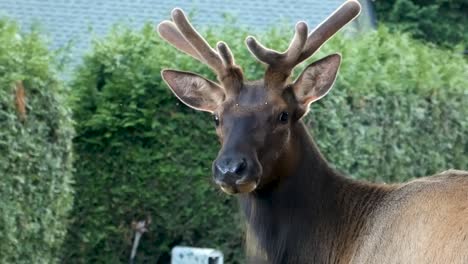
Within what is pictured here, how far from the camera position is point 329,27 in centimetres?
795

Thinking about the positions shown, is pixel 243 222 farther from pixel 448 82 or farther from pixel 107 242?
pixel 448 82

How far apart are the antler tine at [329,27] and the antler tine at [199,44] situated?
53 centimetres

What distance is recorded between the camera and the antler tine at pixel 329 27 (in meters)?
7.89

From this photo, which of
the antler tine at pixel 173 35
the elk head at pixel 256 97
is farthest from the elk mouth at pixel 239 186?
the antler tine at pixel 173 35

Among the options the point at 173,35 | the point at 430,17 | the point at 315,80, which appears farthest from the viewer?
the point at 430,17

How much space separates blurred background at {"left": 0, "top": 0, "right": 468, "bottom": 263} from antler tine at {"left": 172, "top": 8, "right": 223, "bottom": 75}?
6.91ft

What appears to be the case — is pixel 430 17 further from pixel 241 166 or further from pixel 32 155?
pixel 241 166

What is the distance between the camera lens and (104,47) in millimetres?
12234

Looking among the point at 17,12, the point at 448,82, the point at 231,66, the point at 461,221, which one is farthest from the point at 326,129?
the point at 17,12

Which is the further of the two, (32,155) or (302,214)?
(32,155)

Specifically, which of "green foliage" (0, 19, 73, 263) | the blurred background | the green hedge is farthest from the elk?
the green hedge

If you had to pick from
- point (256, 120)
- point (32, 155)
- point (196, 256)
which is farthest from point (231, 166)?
point (196, 256)

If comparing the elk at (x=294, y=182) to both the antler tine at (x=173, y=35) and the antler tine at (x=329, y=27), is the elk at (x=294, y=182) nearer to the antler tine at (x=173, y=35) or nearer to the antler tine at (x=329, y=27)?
the antler tine at (x=329, y=27)

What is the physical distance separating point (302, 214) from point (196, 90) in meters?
1.14
